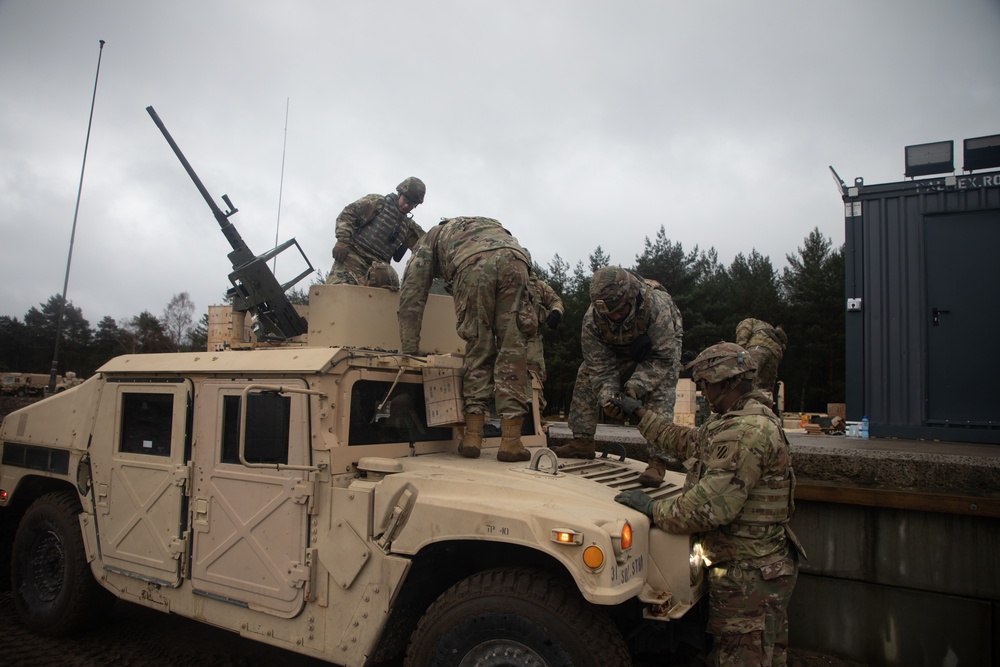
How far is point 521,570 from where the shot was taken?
3.02 meters

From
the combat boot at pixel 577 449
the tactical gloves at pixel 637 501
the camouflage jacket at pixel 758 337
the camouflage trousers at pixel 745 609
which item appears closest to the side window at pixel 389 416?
the combat boot at pixel 577 449

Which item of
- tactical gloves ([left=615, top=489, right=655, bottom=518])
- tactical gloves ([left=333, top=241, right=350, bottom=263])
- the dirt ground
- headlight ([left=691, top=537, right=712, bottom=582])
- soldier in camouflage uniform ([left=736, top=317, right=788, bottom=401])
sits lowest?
the dirt ground

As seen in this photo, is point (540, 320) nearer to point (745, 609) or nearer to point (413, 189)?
point (413, 189)

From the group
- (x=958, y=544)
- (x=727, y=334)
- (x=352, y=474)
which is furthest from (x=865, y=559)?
(x=727, y=334)

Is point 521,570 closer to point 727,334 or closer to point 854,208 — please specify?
point 854,208

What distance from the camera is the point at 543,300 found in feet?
16.6

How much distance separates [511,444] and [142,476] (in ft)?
7.19

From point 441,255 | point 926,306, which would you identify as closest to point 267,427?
point 441,255

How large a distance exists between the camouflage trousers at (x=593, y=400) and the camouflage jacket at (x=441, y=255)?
3.28 ft

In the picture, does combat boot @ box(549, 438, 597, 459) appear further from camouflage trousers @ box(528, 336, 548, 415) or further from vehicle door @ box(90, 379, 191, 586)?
vehicle door @ box(90, 379, 191, 586)

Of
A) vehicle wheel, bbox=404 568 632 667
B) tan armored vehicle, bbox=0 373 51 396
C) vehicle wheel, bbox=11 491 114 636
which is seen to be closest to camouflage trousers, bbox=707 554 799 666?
vehicle wheel, bbox=404 568 632 667

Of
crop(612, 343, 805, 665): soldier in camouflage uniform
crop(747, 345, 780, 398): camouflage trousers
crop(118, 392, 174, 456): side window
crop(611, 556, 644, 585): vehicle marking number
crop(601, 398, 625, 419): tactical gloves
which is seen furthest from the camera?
crop(747, 345, 780, 398): camouflage trousers

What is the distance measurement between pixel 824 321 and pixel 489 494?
28.4 m

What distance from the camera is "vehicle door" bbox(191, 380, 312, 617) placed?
3395mm
